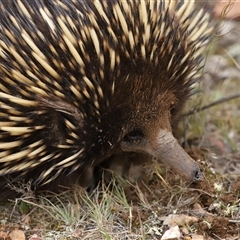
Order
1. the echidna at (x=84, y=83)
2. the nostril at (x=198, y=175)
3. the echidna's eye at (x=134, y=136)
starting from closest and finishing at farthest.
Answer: the echidna at (x=84, y=83) → the nostril at (x=198, y=175) → the echidna's eye at (x=134, y=136)

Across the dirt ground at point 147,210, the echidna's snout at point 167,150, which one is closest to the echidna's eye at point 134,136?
the echidna's snout at point 167,150

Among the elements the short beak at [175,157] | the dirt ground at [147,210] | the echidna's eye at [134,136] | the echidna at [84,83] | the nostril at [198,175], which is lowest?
the dirt ground at [147,210]

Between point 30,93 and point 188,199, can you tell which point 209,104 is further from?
point 30,93

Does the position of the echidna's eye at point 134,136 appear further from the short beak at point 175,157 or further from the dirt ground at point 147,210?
the dirt ground at point 147,210

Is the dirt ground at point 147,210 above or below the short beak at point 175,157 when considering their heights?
below

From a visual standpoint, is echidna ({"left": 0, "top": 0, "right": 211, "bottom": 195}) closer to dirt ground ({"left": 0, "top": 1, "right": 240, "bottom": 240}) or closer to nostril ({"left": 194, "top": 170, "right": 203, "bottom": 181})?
nostril ({"left": 194, "top": 170, "right": 203, "bottom": 181})

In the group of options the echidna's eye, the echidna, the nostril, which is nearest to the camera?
the echidna

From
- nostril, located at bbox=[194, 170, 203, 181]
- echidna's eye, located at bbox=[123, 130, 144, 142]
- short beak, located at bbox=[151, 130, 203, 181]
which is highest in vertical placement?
echidna's eye, located at bbox=[123, 130, 144, 142]

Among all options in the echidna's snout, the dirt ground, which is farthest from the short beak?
the dirt ground
